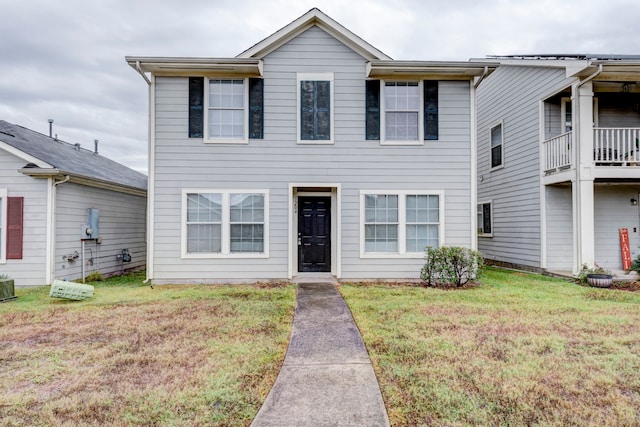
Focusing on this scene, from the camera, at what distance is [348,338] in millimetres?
4773

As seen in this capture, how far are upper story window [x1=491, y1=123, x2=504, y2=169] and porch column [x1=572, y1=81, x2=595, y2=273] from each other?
351 cm

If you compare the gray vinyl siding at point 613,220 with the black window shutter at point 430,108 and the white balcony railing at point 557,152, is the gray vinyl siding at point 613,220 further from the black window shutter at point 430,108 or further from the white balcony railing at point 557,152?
the black window shutter at point 430,108

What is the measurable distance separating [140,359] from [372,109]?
7532mm

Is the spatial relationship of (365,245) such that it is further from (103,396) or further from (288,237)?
(103,396)

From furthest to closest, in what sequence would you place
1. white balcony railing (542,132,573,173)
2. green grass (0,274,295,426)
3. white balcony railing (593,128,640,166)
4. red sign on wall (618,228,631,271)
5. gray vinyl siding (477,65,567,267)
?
gray vinyl siding (477,65,567,267)
red sign on wall (618,228,631,271)
white balcony railing (542,132,573,173)
white balcony railing (593,128,640,166)
green grass (0,274,295,426)

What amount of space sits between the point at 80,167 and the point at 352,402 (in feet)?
35.1

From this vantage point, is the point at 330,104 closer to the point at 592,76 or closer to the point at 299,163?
the point at 299,163

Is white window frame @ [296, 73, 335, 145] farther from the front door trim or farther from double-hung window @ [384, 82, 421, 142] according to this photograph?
double-hung window @ [384, 82, 421, 142]

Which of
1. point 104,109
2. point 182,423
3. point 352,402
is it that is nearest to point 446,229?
point 352,402

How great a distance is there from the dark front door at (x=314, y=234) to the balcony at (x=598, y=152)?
670 centimetres

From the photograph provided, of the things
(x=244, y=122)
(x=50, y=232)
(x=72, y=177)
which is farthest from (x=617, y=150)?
(x=50, y=232)

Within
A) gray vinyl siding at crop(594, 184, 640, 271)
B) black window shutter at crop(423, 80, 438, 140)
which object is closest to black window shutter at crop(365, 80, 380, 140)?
black window shutter at crop(423, 80, 438, 140)

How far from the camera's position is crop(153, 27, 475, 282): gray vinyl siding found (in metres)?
8.98

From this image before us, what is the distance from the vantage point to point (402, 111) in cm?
924
